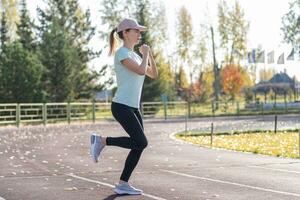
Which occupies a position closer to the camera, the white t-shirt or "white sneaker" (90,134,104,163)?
the white t-shirt

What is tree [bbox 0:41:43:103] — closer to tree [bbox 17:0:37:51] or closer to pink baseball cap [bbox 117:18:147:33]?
tree [bbox 17:0:37:51]

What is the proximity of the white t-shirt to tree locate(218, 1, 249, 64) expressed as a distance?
208 ft

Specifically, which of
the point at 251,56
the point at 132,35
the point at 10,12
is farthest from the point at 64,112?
the point at 251,56

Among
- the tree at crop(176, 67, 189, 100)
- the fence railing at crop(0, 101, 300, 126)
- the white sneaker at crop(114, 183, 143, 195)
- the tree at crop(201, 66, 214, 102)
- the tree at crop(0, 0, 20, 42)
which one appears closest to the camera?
the white sneaker at crop(114, 183, 143, 195)

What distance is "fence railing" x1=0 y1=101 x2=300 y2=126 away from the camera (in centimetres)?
3519

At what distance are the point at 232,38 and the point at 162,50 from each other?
26.9 ft

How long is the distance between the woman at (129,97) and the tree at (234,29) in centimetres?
6331

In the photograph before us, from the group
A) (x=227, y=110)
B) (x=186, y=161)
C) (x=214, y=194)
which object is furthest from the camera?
(x=227, y=110)

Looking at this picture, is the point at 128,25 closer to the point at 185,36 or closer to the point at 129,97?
the point at 129,97

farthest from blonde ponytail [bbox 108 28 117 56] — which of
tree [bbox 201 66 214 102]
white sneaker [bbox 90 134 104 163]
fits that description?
tree [bbox 201 66 214 102]

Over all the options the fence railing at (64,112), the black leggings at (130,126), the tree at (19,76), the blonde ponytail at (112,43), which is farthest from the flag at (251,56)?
the black leggings at (130,126)

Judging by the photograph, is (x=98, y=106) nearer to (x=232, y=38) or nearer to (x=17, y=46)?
(x=17, y=46)

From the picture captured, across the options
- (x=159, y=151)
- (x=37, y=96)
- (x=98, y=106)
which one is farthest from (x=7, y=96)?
(x=159, y=151)

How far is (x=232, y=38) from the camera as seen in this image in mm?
69875
